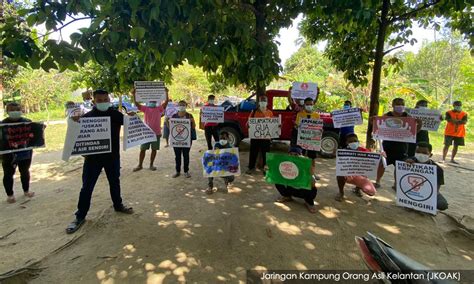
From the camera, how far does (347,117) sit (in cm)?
675

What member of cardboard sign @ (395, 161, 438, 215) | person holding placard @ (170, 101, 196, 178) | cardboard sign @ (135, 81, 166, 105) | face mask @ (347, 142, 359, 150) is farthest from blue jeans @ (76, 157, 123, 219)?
cardboard sign @ (395, 161, 438, 215)

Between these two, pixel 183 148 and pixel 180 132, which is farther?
pixel 183 148

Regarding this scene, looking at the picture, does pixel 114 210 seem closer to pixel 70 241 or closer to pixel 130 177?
pixel 70 241

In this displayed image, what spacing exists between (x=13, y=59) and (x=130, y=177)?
13.9 feet

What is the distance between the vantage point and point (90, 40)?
2.93m

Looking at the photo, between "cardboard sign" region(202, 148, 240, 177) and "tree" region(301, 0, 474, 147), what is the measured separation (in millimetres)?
2884

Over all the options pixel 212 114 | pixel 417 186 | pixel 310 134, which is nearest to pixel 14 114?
pixel 212 114

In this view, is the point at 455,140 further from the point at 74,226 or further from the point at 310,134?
the point at 74,226

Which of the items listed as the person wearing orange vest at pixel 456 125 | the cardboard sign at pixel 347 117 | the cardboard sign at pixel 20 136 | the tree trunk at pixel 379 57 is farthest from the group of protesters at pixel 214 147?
the cardboard sign at pixel 347 117

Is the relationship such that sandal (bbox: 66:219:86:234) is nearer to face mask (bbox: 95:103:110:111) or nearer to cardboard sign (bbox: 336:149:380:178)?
face mask (bbox: 95:103:110:111)

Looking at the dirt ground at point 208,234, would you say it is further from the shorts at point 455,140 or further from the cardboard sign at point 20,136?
the shorts at point 455,140

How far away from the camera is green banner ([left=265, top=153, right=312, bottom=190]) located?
4480 millimetres

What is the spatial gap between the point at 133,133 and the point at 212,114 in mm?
3400

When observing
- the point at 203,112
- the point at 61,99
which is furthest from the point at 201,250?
the point at 61,99
